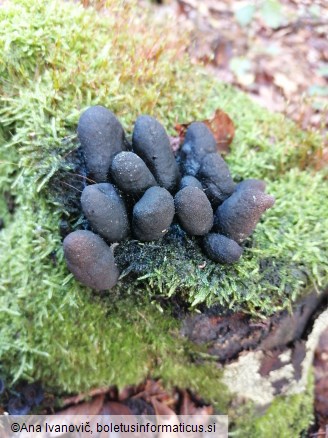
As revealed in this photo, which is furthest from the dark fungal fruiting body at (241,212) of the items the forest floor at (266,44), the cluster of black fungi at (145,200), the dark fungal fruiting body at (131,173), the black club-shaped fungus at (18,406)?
the forest floor at (266,44)

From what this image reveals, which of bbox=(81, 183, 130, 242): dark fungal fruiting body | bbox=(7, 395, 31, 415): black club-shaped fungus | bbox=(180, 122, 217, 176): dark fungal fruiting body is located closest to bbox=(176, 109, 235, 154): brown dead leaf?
bbox=(180, 122, 217, 176): dark fungal fruiting body

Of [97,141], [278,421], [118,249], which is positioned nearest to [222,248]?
[118,249]

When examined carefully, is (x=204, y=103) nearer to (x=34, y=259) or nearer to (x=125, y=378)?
(x=34, y=259)

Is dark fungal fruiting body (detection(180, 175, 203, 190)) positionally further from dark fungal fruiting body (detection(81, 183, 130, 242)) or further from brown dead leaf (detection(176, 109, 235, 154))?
brown dead leaf (detection(176, 109, 235, 154))

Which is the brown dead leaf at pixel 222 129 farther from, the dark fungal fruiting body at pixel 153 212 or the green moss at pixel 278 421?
the green moss at pixel 278 421

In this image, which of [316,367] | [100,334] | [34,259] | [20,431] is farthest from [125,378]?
[316,367]

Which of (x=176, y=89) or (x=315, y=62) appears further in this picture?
(x=315, y=62)
